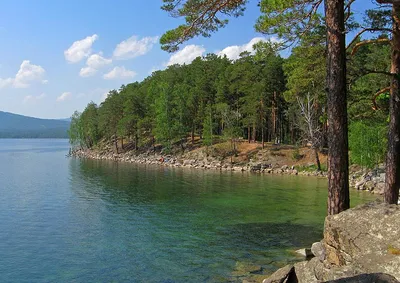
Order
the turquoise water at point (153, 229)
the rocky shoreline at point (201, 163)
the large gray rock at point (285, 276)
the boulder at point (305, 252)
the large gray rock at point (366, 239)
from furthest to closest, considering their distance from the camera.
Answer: the rocky shoreline at point (201, 163) → the boulder at point (305, 252) → the turquoise water at point (153, 229) → the large gray rock at point (285, 276) → the large gray rock at point (366, 239)

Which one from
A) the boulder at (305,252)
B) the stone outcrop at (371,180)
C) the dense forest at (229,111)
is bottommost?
the boulder at (305,252)

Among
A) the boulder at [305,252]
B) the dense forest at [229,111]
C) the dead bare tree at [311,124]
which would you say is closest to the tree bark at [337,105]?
the boulder at [305,252]

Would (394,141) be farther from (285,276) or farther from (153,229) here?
(153,229)

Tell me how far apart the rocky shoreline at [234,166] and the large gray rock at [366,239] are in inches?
1122

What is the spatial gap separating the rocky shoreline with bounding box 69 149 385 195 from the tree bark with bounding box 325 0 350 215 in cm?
2677

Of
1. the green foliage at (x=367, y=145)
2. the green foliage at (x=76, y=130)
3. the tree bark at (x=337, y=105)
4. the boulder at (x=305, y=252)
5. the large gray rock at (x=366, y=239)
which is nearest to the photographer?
the large gray rock at (x=366, y=239)

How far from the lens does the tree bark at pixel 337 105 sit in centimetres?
976

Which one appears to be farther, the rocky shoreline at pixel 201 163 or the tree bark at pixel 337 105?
the rocky shoreline at pixel 201 163

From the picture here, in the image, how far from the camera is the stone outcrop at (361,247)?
21.2ft

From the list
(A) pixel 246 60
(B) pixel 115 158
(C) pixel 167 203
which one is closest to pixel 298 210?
(C) pixel 167 203

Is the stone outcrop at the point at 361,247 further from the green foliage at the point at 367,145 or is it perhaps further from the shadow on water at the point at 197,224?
the green foliage at the point at 367,145

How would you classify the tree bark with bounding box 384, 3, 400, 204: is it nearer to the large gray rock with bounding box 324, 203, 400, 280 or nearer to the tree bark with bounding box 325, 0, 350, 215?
the tree bark with bounding box 325, 0, 350, 215

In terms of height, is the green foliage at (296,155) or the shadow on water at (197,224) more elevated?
the green foliage at (296,155)

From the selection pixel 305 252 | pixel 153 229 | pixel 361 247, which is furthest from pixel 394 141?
pixel 153 229
